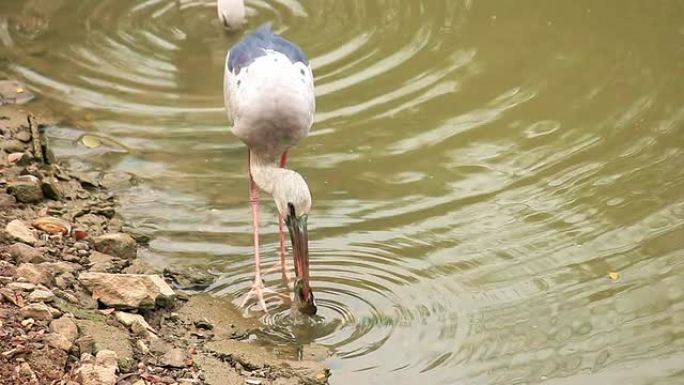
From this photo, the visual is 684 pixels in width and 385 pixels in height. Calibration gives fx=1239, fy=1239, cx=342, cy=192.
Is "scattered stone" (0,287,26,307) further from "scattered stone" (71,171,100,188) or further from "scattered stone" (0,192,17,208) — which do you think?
"scattered stone" (71,171,100,188)

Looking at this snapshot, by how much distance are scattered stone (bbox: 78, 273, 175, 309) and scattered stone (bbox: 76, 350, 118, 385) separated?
0.61 meters

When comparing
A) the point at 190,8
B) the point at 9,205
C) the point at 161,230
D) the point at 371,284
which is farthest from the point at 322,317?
the point at 190,8

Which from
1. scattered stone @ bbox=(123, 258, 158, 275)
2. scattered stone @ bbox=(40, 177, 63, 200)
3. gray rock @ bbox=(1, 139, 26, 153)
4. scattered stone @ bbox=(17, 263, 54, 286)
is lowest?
scattered stone @ bbox=(17, 263, 54, 286)

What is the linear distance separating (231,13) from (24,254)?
4.36 metres

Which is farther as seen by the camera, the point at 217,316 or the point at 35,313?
the point at 217,316

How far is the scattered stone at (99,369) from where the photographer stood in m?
5.82

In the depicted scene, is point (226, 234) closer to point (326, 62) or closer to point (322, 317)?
point (322, 317)

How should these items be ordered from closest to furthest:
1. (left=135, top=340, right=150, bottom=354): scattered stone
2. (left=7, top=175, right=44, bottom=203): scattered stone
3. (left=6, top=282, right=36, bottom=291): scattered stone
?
1. (left=135, top=340, right=150, bottom=354): scattered stone
2. (left=6, top=282, right=36, bottom=291): scattered stone
3. (left=7, top=175, right=44, bottom=203): scattered stone

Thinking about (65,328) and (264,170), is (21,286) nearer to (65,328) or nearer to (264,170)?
(65,328)

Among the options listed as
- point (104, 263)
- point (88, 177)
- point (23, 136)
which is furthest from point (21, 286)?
point (23, 136)

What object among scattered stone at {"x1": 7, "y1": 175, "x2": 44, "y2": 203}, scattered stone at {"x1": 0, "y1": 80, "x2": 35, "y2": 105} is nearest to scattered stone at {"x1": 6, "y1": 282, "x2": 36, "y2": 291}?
scattered stone at {"x1": 7, "y1": 175, "x2": 44, "y2": 203}

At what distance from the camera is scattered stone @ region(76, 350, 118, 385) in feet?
19.1

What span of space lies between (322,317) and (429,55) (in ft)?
12.5

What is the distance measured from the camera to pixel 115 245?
752cm
